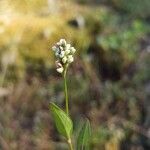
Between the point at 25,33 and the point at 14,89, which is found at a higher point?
the point at 25,33

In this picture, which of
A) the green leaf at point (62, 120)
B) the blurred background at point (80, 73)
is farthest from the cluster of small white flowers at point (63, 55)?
the blurred background at point (80, 73)

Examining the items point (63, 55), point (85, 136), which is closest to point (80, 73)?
point (85, 136)

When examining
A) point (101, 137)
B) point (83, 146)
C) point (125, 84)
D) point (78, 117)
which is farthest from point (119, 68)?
point (83, 146)

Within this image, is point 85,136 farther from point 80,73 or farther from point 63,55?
point 80,73

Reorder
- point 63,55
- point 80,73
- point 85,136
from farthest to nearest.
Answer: point 80,73
point 85,136
point 63,55

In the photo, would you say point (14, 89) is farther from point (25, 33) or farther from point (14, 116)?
point (25, 33)

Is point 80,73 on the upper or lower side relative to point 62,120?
lower

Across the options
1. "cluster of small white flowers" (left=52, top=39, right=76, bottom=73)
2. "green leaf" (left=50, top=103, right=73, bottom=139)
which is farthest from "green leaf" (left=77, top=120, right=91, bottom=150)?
"cluster of small white flowers" (left=52, top=39, right=76, bottom=73)

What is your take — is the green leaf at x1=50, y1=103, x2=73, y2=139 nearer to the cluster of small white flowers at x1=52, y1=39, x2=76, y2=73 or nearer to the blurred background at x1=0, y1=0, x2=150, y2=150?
the cluster of small white flowers at x1=52, y1=39, x2=76, y2=73
